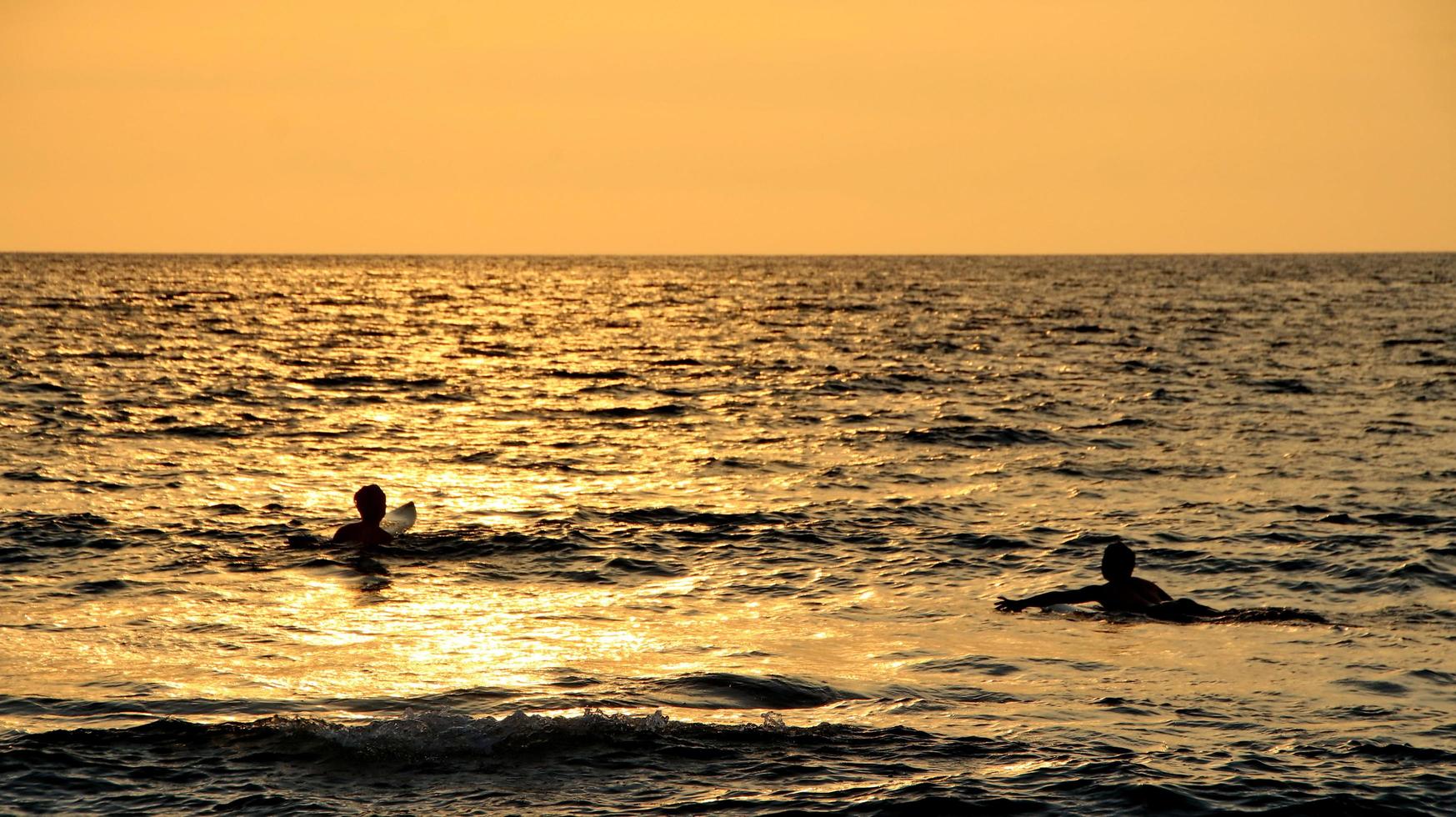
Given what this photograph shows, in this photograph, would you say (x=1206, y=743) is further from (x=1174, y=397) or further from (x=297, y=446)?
(x=1174, y=397)

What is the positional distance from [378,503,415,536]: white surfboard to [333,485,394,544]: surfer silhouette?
38 cm

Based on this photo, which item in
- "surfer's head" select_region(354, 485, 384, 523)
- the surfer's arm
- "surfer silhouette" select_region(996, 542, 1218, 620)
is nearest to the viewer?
"surfer silhouette" select_region(996, 542, 1218, 620)

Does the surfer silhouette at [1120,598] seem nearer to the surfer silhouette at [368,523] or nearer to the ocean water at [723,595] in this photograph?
the ocean water at [723,595]

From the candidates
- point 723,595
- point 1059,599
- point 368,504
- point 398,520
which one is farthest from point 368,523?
point 1059,599

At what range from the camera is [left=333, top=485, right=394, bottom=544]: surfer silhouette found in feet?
65.8

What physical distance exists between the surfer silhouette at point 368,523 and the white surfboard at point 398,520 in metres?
0.38

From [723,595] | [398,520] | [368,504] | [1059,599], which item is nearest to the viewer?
[1059,599]

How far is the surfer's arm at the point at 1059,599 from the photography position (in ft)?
54.9

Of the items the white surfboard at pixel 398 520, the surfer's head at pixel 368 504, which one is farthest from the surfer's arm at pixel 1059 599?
the white surfboard at pixel 398 520

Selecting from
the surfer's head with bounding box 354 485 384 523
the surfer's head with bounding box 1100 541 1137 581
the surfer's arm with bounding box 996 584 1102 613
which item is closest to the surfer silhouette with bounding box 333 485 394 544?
the surfer's head with bounding box 354 485 384 523

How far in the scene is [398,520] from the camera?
21.1 metres

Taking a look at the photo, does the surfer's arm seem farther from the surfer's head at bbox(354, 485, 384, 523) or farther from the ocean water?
the surfer's head at bbox(354, 485, 384, 523)

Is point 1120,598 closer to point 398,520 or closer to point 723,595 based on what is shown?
point 723,595

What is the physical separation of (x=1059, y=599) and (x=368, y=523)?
30.5 feet
